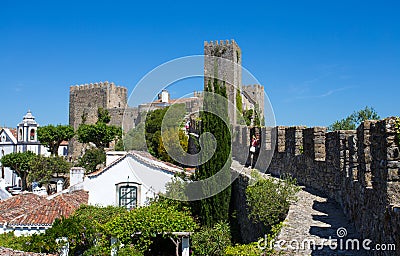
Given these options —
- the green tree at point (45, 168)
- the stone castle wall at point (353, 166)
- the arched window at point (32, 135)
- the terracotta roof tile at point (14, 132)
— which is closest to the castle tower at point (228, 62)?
the green tree at point (45, 168)

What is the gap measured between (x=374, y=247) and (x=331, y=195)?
4.12m

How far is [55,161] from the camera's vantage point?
41.8 m

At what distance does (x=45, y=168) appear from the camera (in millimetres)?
40656

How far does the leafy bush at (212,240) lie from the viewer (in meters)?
11.9

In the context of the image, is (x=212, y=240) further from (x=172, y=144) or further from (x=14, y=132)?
(x=14, y=132)

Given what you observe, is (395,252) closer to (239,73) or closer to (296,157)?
(296,157)

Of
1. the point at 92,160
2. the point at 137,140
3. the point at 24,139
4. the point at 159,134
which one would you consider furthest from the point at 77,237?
the point at 24,139

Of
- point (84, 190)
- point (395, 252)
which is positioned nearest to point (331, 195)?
point (395, 252)

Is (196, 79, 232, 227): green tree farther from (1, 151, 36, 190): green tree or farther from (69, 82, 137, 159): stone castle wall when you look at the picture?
(69, 82, 137, 159): stone castle wall

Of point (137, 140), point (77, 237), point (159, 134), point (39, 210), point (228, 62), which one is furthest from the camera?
point (137, 140)

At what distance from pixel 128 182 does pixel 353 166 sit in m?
12.0

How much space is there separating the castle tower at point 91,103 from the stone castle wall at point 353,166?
49.4 m

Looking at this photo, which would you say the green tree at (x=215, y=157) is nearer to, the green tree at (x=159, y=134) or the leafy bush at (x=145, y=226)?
the leafy bush at (x=145, y=226)

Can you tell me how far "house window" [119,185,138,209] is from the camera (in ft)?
57.7
